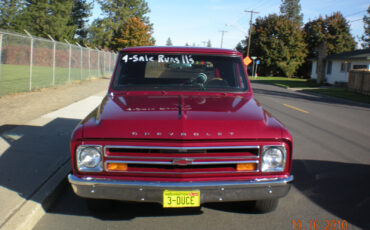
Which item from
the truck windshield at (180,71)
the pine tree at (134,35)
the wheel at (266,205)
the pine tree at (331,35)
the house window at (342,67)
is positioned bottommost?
the wheel at (266,205)

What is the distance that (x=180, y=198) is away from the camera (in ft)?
9.75

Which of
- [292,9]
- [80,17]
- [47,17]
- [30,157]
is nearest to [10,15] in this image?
[47,17]

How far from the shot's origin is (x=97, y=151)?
3.03 m

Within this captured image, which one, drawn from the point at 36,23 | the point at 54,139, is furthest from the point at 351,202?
the point at 36,23

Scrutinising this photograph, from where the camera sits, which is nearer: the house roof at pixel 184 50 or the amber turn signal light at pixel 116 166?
the amber turn signal light at pixel 116 166

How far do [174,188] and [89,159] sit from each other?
2.62 feet

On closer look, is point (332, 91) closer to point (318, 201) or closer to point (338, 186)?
point (338, 186)

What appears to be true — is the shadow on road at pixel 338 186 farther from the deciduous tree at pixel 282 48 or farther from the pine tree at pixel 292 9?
the pine tree at pixel 292 9

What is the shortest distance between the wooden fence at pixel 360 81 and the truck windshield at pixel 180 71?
21641mm

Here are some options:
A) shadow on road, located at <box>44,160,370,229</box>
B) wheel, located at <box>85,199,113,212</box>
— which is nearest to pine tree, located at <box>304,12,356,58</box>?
shadow on road, located at <box>44,160,370,229</box>

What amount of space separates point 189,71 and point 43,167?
95.0 inches

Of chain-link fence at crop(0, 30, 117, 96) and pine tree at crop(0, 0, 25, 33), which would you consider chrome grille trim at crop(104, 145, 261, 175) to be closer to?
chain-link fence at crop(0, 30, 117, 96)

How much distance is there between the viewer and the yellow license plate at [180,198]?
296 centimetres

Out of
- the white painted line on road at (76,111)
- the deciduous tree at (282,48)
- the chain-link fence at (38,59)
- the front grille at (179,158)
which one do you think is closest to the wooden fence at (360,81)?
the chain-link fence at (38,59)
